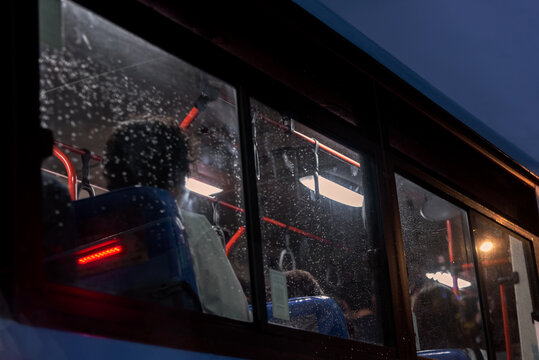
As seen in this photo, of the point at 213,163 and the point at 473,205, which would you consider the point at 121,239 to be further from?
the point at 473,205

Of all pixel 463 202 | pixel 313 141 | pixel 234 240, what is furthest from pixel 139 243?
pixel 463 202

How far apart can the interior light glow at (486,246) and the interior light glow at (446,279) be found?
248mm

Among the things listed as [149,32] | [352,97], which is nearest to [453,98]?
[352,97]

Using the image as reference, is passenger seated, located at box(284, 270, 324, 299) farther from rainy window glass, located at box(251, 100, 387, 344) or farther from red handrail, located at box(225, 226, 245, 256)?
red handrail, located at box(225, 226, 245, 256)

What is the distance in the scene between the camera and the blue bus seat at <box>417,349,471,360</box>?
3334 mm

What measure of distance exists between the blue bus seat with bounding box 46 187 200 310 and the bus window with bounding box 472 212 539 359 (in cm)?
235

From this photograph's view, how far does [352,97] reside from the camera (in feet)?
10.5

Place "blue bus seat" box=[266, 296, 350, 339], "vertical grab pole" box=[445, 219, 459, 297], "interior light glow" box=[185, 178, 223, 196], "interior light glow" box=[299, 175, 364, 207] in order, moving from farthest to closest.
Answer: "vertical grab pole" box=[445, 219, 459, 297], "interior light glow" box=[299, 175, 364, 207], "blue bus seat" box=[266, 296, 350, 339], "interior light glow" box=[185, 178, 223, 196]

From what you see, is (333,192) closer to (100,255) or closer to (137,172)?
(137,172)

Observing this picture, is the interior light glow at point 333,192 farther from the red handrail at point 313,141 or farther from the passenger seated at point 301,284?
the passenger seated at point 301,284

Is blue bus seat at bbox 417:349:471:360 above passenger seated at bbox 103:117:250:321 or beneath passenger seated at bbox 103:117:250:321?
beneath

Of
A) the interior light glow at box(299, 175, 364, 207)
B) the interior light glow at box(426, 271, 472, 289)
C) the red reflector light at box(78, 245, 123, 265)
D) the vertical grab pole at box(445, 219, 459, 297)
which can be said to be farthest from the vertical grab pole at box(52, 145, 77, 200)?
the vertical grab pole at box(445, 219, 459, 297)

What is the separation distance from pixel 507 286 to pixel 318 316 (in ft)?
7.27

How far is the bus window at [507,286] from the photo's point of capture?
13.3 ft
